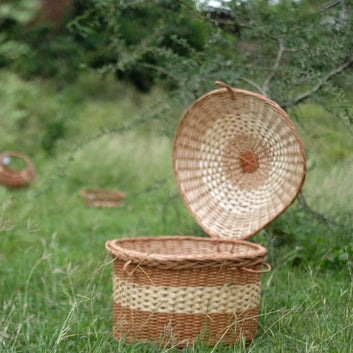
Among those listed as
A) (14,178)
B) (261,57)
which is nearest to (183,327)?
(261,57)

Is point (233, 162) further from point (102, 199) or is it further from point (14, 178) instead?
point (14, 178)

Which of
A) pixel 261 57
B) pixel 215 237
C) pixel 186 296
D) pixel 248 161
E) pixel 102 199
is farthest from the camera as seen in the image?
pixel 102 199

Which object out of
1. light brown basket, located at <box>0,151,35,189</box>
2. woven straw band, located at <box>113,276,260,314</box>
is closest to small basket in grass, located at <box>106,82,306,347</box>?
woven straw band, located at <box>113,276,260,314</box>

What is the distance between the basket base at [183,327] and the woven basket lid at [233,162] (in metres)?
0.56

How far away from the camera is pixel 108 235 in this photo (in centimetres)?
438

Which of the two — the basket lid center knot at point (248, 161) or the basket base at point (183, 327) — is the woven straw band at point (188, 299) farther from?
the basket lid center knot at point (248, 161)

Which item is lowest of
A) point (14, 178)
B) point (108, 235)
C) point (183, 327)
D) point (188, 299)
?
point (14, 178)

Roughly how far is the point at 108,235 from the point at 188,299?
2373 millimetres

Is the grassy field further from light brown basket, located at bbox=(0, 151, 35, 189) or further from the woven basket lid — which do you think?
the woven basket lid

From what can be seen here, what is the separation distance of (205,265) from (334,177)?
8.85 ft

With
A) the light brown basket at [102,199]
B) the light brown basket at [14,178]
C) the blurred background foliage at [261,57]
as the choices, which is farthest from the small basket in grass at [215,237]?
the light brown basket at [14,178]

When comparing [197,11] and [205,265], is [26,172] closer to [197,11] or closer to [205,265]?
[197,11]

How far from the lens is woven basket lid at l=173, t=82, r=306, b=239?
2604mm

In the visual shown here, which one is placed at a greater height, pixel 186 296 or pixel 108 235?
pixel 186 296
